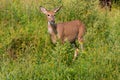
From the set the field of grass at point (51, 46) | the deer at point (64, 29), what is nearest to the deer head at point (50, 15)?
the deer at point (64, 29)

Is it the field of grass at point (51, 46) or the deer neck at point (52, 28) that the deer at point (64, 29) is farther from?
the field of grass at point (51, 46)

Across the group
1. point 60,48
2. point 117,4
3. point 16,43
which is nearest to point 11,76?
point 60,48

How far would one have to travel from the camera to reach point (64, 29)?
33.1 feet

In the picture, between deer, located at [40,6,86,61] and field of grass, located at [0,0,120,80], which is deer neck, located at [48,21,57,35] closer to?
deer, located at [40,6,86,61]

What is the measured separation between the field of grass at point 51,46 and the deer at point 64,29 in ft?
0.82

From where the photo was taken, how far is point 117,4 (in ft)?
52.1

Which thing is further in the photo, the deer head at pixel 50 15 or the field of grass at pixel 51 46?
the deer head at pixel 50 15

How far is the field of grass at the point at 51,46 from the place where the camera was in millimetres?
7445

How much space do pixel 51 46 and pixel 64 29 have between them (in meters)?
0.89

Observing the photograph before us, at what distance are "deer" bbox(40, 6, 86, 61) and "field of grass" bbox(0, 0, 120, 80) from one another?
0.25 metres

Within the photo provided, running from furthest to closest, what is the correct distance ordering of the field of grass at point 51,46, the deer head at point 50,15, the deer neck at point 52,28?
the deer neck at point 52,28, the deer head at point 50,15, the field of grass at point 51,46

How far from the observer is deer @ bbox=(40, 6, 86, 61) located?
979 centimetres

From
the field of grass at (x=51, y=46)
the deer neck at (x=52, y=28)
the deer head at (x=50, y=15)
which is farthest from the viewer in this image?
the deer neck at (x=52, y=28)

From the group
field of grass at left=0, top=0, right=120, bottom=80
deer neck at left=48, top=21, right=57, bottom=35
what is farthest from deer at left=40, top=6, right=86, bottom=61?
field of grass at left=0, top=0, right=120, bottom=80
